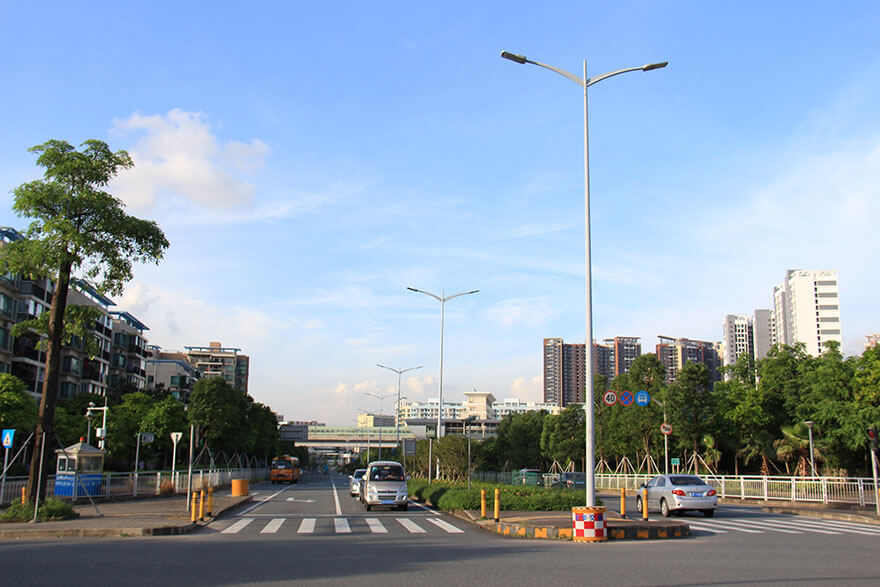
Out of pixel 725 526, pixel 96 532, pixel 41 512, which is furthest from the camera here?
pixel 725 526

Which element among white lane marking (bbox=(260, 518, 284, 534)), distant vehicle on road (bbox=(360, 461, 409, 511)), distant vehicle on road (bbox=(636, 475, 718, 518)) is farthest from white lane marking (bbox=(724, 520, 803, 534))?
white lane marking (bbox=(260, 518, 284, 534))

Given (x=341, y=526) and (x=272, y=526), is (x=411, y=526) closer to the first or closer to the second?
(x=341, y=526)

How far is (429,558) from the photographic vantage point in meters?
13.3

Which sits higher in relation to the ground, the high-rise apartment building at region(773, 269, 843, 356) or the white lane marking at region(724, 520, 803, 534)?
the high-rise apartment building at region(773, 269, 843, 356)

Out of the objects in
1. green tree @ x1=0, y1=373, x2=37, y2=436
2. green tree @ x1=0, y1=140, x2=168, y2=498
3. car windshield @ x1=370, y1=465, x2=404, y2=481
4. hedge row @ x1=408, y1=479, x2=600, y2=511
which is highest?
green tree @ x1=0, y1=140, x2=168, y2=498

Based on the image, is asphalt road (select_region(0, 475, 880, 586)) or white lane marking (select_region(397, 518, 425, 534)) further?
white lane marking (select_region(397, 518, 425, 534))

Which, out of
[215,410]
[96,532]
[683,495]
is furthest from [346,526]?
[215,410]

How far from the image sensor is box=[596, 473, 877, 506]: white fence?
31.3m

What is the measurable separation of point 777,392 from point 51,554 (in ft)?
148

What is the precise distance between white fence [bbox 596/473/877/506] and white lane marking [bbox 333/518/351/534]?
16.2 metres

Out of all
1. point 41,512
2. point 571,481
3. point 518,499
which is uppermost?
point 518,499

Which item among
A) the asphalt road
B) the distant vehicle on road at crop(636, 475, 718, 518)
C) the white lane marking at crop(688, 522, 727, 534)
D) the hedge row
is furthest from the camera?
the distant vehicle on road at crop(636, 475, 718, 518)

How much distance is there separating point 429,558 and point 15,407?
133ft

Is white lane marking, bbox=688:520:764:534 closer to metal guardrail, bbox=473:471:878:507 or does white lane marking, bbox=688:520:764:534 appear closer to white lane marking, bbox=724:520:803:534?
white lane marking, bbox=724:520:803:534
